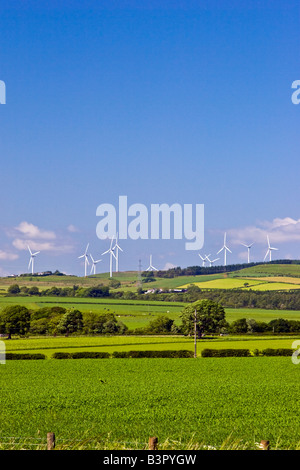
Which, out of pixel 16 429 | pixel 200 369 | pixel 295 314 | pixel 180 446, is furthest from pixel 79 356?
pixel 295 314

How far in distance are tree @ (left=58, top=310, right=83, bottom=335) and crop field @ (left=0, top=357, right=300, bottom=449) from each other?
55514 millimetres

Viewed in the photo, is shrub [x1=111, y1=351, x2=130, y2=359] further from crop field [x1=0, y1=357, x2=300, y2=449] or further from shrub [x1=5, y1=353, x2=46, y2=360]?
crop field [x1=0, y1=357, x2=300, y2=449]

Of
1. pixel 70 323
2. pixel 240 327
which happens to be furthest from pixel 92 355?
pixel 240 327

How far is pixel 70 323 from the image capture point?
423 ft

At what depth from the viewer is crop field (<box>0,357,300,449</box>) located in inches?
1183

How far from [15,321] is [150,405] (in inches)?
3629

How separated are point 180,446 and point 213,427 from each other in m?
9.26

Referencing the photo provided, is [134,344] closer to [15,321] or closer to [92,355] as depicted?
[92,355]

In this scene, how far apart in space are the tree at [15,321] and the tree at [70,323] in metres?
7.60

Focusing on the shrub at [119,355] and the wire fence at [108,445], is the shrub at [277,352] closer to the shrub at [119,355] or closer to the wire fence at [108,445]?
the shrub at [119,355]

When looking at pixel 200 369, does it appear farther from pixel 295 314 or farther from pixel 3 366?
pixel 295 314

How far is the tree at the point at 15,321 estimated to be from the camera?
127906 mm

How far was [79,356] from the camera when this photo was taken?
3287 inches

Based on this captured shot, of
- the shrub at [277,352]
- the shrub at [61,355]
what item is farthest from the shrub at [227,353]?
the shrub at [61,355]
